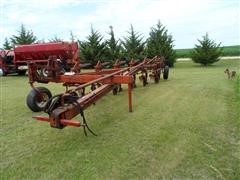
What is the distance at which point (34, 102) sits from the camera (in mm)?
5770

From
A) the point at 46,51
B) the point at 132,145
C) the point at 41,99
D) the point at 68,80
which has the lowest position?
the point at 132,145

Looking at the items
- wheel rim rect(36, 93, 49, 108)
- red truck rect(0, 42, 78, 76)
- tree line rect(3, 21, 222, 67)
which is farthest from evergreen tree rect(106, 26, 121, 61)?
wheel rim rect(36, 93, 49, 108)

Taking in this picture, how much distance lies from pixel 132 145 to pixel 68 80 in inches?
118

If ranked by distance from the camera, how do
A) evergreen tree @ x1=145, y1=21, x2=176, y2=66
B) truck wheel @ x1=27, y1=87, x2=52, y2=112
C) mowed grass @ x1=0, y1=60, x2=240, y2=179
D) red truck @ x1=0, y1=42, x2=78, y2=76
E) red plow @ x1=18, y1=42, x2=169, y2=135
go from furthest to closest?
evergreen tree @ x1=145, y1=21, x2=176, y2=66 → red truck @ x1=0, y1=42, x2=78, y2=76 → truck wheel @ x1=27, y1=87, x2=52, y2=112 → red plow @ x1=18, y1=42, x2=169, y2=135 → mowed grass @ x1=0, y1=60, x2=240, y2=179

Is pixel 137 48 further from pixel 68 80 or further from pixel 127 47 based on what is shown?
pixel 68 80

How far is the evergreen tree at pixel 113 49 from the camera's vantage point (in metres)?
21.1

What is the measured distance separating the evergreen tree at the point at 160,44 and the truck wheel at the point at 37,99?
14.7 metres

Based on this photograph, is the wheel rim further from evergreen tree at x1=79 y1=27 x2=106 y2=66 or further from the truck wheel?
evergreen tree at x1=79 y1=27 x2=106 y2=66

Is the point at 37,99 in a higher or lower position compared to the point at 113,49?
lower

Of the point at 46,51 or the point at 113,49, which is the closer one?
the point at 46,51

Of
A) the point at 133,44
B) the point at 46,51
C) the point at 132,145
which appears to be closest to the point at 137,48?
the point at 133,44

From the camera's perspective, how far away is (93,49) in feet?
68.1

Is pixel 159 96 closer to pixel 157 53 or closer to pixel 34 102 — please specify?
pixel 34 102

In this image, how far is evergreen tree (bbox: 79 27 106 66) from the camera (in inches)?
816
